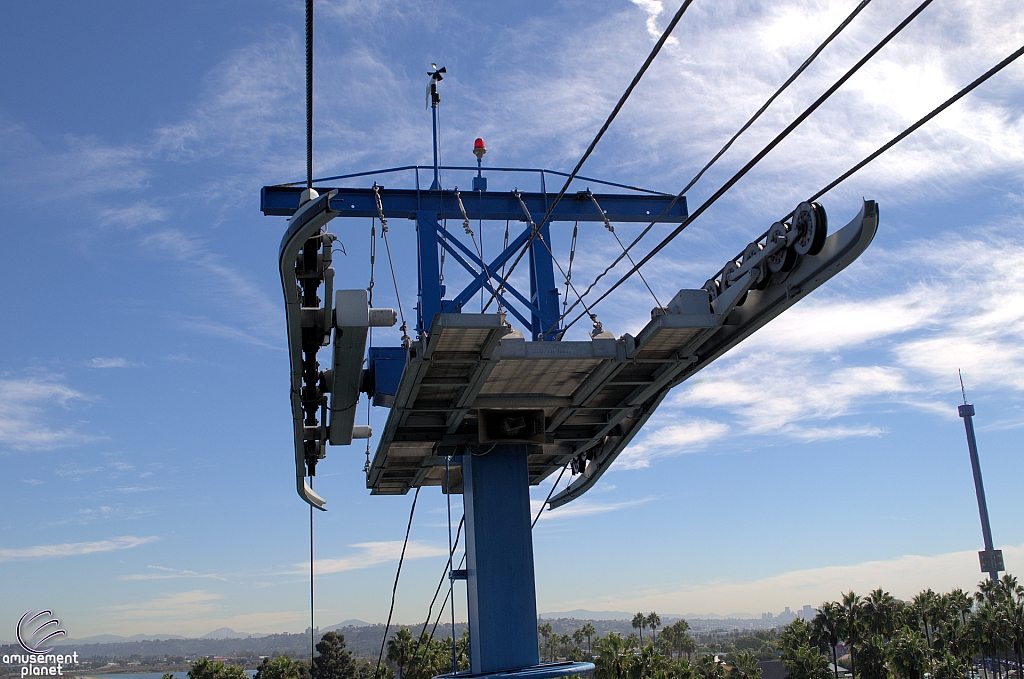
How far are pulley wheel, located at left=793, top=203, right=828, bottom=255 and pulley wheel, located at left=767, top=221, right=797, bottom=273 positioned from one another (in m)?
0.23

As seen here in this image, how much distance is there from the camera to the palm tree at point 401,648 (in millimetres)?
70250

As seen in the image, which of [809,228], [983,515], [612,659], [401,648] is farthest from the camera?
[983,515]

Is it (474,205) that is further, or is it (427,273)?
(474,205)

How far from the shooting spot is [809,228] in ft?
37.8

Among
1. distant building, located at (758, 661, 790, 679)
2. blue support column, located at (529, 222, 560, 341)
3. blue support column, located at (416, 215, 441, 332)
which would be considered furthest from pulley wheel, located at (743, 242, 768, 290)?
distant building, located at (758, 661, 790, 679)

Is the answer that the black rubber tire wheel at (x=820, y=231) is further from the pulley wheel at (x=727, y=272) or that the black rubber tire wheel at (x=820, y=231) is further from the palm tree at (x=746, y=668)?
the palm tree at (x=746, y=668)

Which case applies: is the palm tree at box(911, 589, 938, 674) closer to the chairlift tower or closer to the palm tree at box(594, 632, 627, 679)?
the palm tree at box(594, 632, 627, 679)

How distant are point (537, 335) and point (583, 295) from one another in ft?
9.14

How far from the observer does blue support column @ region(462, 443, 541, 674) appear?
1661 centimetres

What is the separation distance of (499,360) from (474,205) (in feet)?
21.0

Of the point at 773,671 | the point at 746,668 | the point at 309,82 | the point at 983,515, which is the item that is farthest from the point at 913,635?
the point at 983,515

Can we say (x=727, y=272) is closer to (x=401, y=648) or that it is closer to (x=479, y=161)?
(x=479, y=161)

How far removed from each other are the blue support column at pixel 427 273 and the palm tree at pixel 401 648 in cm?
5815

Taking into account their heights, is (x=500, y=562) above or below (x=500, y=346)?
below
